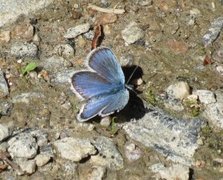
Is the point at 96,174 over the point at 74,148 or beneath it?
beneath

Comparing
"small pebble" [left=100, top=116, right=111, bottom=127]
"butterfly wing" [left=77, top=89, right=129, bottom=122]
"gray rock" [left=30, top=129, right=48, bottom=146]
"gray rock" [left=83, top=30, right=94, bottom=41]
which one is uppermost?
"butterfly wing" [left=77, top=89, right=129, bottom=122]

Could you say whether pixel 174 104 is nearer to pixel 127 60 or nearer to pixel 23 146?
pixel 127 60

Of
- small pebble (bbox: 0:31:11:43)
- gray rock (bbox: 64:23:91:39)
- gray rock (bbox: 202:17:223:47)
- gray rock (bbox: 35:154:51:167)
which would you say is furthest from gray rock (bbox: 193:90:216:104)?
small pebble (bbox: 0:31:11:43)

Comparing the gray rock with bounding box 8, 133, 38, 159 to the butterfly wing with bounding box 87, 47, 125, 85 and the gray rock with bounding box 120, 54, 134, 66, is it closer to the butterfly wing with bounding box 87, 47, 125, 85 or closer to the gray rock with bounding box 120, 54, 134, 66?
the butterfly wing with bounding box 87, 47, 125, 85

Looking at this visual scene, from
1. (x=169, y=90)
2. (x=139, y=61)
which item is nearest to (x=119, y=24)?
(x=139, y=61)

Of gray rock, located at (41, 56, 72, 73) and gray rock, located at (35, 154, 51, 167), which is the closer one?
gray rock, located at (35, 154, 51, 167)

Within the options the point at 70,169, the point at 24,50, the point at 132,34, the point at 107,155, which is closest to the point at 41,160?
the point at 70,169

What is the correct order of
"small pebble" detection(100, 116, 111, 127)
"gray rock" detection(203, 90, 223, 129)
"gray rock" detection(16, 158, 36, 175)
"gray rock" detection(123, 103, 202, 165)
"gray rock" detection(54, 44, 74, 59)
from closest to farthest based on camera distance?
"gray rock" detection(16, 158, 36, 175)
"gray rock" detection(123, 103, 202, 165)
"small pebble" detection(100, 116, 111, 127)
"gray rock" detection(203, 90, 223, 129)
"gray rock" detection(54, 44, 74, 59)
